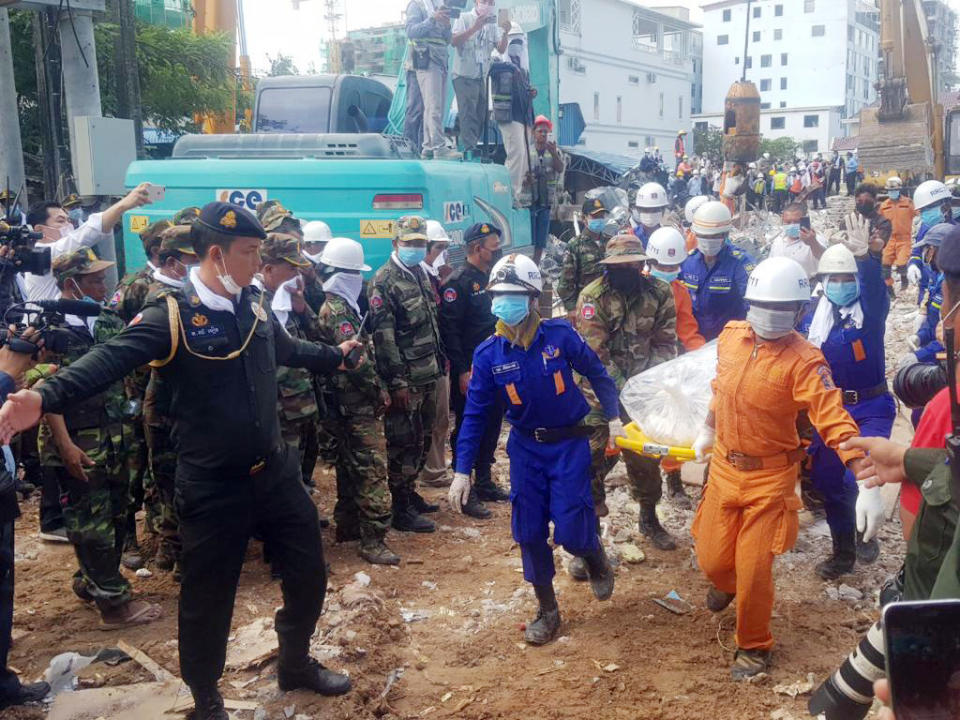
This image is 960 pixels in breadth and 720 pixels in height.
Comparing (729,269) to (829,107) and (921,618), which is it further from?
(829,107)

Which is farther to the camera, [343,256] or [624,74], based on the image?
[624,74]

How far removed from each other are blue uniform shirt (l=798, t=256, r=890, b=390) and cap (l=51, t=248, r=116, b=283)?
418 cm

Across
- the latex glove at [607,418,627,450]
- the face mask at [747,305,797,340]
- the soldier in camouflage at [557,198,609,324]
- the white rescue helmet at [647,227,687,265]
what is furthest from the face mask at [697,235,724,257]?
the face mask at [747,305,797,340]

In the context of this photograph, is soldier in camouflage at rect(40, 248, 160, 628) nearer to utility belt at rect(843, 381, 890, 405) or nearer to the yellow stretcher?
the yellow stretcher

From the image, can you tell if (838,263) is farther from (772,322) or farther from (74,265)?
(74,265)

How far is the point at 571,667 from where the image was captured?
431 cm

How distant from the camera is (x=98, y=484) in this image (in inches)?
182

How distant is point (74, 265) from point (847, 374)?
14.4 feet

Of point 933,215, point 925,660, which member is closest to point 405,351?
point 925,660

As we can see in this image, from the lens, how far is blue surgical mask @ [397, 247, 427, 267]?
19.8ft

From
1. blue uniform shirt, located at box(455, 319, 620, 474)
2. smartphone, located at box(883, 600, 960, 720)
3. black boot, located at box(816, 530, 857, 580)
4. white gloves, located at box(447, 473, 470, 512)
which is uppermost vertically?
smartphone, located at box(883, 600, 960, 720)

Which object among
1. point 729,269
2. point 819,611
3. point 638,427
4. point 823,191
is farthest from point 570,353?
point 823,191

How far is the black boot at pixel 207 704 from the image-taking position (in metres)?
3.63

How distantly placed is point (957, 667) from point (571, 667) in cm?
310
